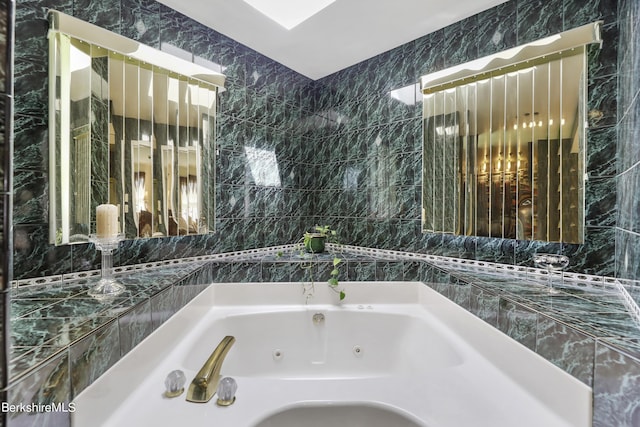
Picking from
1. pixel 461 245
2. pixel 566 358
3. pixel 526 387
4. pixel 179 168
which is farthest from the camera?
pixel 461 245

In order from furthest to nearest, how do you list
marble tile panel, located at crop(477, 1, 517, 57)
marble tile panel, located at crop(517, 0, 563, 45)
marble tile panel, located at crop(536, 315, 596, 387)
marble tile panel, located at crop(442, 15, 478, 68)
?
marble tile panel, located at crop(442, 15, 478, 68) < marble tile panel, located at crop(477, 1, 517, 57) < marble tile panel, located at crop(517, 0, 563, 45) < marble tile panel, located at crop(536, 315, 596, 387)

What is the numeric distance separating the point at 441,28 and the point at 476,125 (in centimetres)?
87

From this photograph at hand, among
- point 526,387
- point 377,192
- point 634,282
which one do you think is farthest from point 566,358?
point 377,192

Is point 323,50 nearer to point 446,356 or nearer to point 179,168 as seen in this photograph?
point 179,168

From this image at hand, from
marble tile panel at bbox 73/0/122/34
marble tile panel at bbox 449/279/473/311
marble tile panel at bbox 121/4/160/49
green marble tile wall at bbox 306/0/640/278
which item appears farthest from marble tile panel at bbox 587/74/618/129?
marble tile panel at bbox 73/0/122/34

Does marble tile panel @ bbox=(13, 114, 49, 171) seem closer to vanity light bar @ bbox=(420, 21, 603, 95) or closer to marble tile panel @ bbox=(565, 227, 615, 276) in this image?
vanity light bar @ bbox=(420, 21, 603, 95)

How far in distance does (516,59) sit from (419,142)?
781 millimetres

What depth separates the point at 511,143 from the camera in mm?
1830

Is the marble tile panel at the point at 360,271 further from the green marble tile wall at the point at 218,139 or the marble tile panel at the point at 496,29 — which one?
the marble tile panel at the point at 496,29

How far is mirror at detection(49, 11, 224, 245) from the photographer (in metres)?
1.51

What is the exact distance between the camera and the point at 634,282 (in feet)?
3.81

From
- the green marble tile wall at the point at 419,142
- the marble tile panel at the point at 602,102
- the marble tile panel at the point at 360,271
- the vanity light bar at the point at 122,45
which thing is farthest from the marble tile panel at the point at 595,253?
the vanity light bar at the point at 122,45

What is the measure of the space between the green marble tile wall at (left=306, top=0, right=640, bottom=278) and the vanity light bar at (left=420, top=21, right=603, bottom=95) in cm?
11

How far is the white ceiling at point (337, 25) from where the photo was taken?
1.98m
